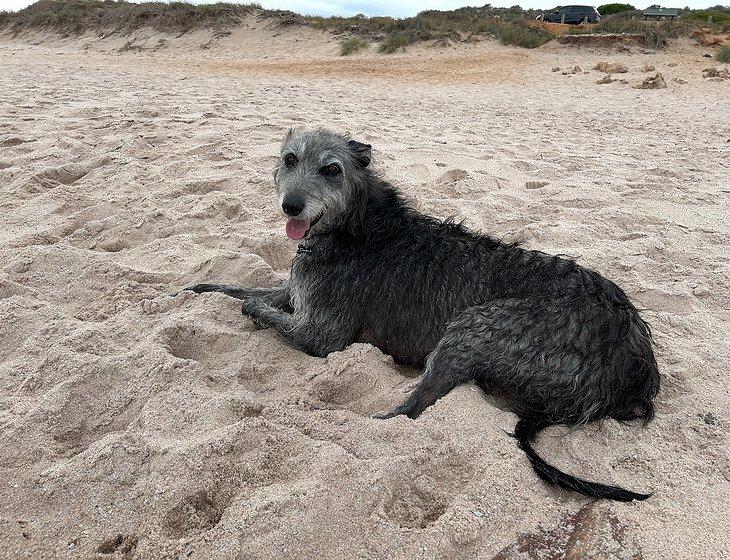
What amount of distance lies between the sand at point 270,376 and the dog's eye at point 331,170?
123cm

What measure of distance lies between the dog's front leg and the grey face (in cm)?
58

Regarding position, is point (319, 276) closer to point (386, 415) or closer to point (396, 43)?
point (386, 415)

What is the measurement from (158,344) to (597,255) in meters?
3.85

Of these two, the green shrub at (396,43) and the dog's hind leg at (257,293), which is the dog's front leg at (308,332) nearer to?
the dog's hind leg at (257,293)

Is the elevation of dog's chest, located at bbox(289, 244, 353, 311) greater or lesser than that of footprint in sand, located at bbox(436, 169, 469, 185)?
lesser

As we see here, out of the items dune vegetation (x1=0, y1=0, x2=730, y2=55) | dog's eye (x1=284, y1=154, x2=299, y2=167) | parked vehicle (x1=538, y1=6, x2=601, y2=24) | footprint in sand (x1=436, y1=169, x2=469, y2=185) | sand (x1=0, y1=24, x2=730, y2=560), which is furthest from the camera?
parked vehicle (x1=538, y1=6, x2=601, y2=24)

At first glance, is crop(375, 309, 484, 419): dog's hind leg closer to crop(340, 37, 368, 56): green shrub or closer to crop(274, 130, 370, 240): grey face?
crop(274, 130, 370, 240): grey face

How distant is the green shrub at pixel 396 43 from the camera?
2414 cm

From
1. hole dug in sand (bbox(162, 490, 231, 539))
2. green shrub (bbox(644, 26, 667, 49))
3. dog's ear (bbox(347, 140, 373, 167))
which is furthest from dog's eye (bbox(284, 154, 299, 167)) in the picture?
green shrub (bbox(644, 26, 667, 49))

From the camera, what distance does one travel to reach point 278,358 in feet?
12.4

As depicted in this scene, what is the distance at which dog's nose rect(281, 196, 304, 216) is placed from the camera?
12.4 ft

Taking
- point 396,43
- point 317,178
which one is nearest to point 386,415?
point 317,178

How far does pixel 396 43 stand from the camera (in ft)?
79.3

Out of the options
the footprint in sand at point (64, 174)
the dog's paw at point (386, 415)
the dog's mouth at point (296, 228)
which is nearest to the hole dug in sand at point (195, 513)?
the dog's paw at point (386, 415)
